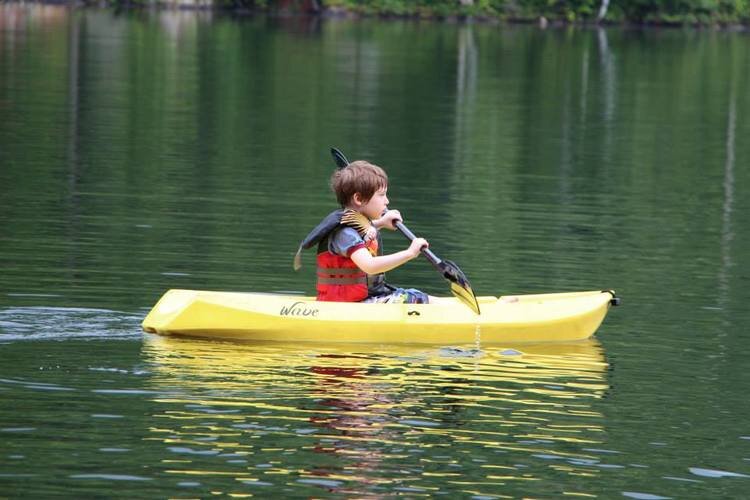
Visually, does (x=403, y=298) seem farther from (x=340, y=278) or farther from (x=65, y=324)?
(x=65, y=324)

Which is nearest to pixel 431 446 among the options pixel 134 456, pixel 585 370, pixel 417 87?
pixel 134 456

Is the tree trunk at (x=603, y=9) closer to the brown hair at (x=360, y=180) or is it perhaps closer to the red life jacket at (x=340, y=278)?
the red life jacket at (x=340, y=278)

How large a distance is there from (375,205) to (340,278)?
603 millimetres

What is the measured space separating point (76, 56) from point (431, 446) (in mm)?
35718

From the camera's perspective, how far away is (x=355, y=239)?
10.7 m

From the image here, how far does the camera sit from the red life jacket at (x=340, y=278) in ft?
35.7

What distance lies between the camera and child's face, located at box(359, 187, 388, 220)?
1071 centimetres

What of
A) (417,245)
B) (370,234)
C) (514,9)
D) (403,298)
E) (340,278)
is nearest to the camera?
(417,245)

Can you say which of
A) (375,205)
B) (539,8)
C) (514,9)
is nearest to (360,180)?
(375,205)

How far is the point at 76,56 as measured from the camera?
42.3 meters

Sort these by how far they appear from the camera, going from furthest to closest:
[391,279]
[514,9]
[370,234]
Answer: [514,9]
[391,279]
[370,234]

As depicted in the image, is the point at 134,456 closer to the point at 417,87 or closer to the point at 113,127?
the point at 113,127

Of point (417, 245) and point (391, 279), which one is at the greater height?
point (417, 245)

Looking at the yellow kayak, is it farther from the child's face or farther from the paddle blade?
the child's face
